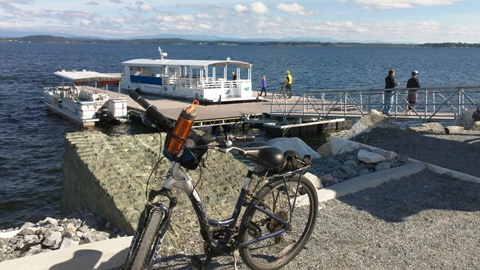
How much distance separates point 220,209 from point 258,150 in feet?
6.95

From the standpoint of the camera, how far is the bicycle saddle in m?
3.60

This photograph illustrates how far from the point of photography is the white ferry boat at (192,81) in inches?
1046

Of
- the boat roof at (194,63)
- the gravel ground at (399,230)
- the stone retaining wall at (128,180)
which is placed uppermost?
the boat roof at (194,63)

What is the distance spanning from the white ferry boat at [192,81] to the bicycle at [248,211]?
71.9 feet

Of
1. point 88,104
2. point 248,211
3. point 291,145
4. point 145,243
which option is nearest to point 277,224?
point 248,211

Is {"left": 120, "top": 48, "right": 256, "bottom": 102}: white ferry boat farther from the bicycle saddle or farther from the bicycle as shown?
the bicycle saddle

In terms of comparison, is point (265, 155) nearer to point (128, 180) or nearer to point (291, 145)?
point (128, 180)

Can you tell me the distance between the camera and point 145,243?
9.96 ft

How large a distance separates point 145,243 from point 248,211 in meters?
0.98

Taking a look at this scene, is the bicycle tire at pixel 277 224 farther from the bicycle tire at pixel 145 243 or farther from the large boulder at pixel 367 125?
the large boulder at pixel 367 125

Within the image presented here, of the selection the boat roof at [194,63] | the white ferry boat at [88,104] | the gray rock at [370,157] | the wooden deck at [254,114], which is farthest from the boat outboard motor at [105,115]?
the gray rock at [370,157]

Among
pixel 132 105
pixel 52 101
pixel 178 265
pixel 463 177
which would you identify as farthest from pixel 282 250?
pixel 52 101

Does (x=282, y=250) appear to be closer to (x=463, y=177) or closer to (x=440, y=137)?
(x=463, y=177)

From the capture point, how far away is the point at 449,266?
163 inches
